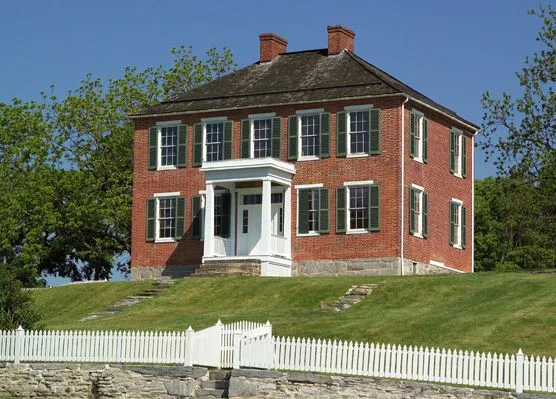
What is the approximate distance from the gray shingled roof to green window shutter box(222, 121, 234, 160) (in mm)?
708

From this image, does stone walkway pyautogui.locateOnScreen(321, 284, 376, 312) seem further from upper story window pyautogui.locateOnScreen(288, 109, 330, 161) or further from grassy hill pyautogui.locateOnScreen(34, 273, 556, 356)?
upper story window pyautogui.locateOnScreen(288, 109, 330, 161)

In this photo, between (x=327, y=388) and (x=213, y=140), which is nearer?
(x=327, y=388)

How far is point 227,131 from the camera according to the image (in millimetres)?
51812

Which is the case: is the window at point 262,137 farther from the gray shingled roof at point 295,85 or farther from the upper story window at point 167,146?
the upper story window at point 167,146

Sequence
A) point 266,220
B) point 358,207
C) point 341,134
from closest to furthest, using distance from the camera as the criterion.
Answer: point 266,220
point 358,207
point 341,134

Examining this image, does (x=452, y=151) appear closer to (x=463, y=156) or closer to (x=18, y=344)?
(x=463, y=156)

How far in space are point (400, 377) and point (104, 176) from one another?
125 feet

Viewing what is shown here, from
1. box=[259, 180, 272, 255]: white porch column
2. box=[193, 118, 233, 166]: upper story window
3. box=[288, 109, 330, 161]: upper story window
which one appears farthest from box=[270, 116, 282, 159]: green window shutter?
box=[259, 180, 272, 255]: white porch column

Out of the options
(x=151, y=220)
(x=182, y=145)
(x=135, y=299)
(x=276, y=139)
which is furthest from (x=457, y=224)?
(x=135, y=299)

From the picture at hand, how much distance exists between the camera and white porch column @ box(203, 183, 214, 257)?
49.4 metres

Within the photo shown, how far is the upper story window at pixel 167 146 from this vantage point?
52.7 metres

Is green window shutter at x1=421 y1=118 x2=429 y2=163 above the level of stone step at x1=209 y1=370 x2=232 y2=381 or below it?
above

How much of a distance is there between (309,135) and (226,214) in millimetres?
4077

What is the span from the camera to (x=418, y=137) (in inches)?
1967
